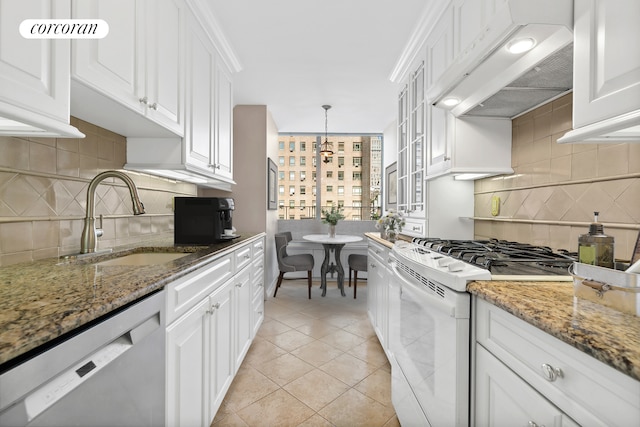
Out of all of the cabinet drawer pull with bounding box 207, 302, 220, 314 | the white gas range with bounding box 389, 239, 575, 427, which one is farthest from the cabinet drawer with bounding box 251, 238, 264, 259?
the white gas range with bounding box 389, 239, 575, 427

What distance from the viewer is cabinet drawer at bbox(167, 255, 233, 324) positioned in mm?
1047

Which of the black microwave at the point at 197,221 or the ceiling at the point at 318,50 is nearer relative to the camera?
the black microwave at the point at 197,221

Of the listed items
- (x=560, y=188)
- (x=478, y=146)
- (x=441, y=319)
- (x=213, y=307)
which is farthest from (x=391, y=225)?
(x=213, y=307)

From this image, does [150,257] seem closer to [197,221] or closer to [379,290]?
[197,221]

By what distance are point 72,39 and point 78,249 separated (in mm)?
963

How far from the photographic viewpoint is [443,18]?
1964 millimetres

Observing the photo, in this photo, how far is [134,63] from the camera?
1332mm

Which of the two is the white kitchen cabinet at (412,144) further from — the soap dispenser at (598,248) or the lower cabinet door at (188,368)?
the lower cabinet door at (188,368)

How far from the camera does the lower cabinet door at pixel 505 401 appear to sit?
653 mm

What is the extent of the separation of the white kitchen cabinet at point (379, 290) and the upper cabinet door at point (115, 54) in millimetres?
1811

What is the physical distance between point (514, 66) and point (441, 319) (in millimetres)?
1080

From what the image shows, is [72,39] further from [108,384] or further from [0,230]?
[108,384]

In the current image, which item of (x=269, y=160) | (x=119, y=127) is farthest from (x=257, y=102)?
(x=119, y=127)

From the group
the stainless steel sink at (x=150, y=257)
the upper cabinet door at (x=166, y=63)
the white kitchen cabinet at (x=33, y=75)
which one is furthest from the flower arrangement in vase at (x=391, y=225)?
the white kitchen cabinet at (x=33, y=75)
